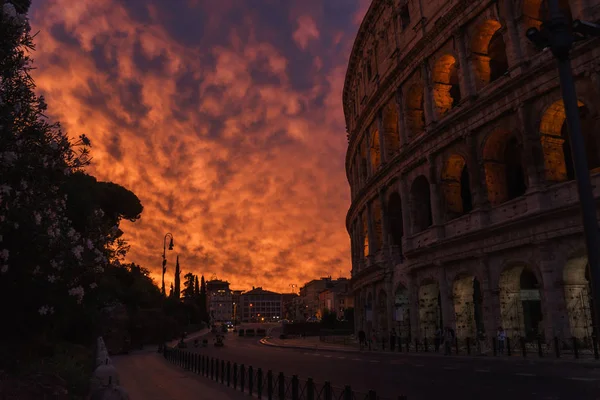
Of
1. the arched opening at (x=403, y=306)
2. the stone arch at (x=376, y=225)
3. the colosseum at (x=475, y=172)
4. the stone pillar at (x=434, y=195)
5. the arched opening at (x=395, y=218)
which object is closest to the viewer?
the colosseum at (x=475, y=172)

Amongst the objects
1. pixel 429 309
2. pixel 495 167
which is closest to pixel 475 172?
pixel 495 167

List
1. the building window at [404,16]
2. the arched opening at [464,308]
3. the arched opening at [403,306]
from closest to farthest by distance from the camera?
1. the arched opening at [464,308]
2. the arched opening at [403,306]
3. the building window at [404,16]

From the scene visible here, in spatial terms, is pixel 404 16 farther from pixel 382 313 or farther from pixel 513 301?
pixel 382 313

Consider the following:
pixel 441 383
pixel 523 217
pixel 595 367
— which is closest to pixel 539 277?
pixel 523 217

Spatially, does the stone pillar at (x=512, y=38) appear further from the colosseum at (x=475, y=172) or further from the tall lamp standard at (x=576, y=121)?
the tall lamp standard at (x=576, y=121)

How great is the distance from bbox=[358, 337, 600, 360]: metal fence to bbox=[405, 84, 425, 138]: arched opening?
48.6 ft

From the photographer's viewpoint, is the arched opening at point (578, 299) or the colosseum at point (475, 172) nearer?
the arched opening at point (578, 299)

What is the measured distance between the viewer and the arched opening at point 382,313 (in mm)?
40356

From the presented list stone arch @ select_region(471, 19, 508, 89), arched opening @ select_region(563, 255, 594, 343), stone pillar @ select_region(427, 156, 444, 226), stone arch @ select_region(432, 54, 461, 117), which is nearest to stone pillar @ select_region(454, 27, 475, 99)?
stone arch @ select_region(471, 19, 508, 89)

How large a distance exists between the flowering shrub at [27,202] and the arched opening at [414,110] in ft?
95.8

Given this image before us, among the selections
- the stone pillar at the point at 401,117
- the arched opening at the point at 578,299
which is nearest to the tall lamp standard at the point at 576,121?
the arched opening at the point at 578,299

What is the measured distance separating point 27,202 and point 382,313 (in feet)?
116

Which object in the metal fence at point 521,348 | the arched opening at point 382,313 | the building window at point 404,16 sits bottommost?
the metal fence at point 521,348

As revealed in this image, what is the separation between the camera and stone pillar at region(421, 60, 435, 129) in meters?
32.6
